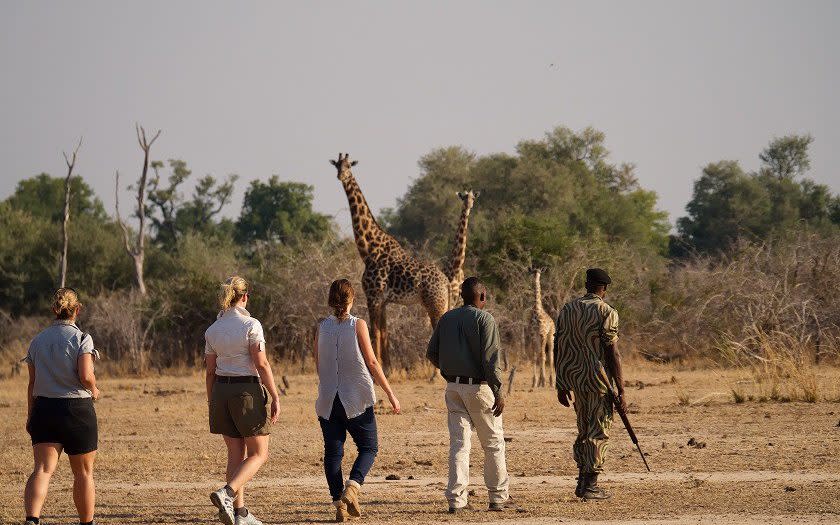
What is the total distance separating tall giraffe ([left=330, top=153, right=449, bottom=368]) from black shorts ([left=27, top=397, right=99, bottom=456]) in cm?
1345

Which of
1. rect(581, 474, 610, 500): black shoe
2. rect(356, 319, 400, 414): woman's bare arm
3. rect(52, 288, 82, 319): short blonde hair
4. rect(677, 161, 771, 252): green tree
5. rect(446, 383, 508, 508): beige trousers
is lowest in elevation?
rect(581, 474, 610, 500): black shoe

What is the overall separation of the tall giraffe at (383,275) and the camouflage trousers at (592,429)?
12.0m

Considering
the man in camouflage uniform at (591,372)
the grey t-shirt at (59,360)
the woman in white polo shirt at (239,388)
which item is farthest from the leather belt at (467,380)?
the grey t-shirt at (59,360)

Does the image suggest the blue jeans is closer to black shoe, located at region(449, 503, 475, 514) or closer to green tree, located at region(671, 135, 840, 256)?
black shoe, located at region(449, 503, 475, 514)

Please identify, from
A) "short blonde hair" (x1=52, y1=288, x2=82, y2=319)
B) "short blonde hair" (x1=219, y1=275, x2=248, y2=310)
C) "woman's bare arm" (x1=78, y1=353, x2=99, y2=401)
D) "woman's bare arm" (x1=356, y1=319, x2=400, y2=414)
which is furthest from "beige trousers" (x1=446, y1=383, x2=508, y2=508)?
"short blonde hair" (x1=52, y1=288, x2=82, y2=319)

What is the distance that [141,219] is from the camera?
37.0 meters

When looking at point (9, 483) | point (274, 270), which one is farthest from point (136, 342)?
point (9, 483)

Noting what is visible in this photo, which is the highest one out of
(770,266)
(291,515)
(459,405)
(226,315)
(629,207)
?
(629,207)

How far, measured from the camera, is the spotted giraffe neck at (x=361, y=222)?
22.7 m

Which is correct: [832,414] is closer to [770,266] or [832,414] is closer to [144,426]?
[144,426]

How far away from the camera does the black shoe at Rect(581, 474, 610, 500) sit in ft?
31.5

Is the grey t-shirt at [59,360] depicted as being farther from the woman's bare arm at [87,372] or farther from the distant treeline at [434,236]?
the distant treeline at [434,236]

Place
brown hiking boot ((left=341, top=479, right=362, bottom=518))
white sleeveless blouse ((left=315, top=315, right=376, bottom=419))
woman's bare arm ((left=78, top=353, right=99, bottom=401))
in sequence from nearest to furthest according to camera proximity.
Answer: woman's bare arm ((left=78, top=353, right=99, bottom=401)) < brown hiking boot ((left=341, top=479, right=362, bottom=518)) < white sleeveless blouse ((left=315, top=315, right=376, bottom=419))

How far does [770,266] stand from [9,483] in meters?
16.5
